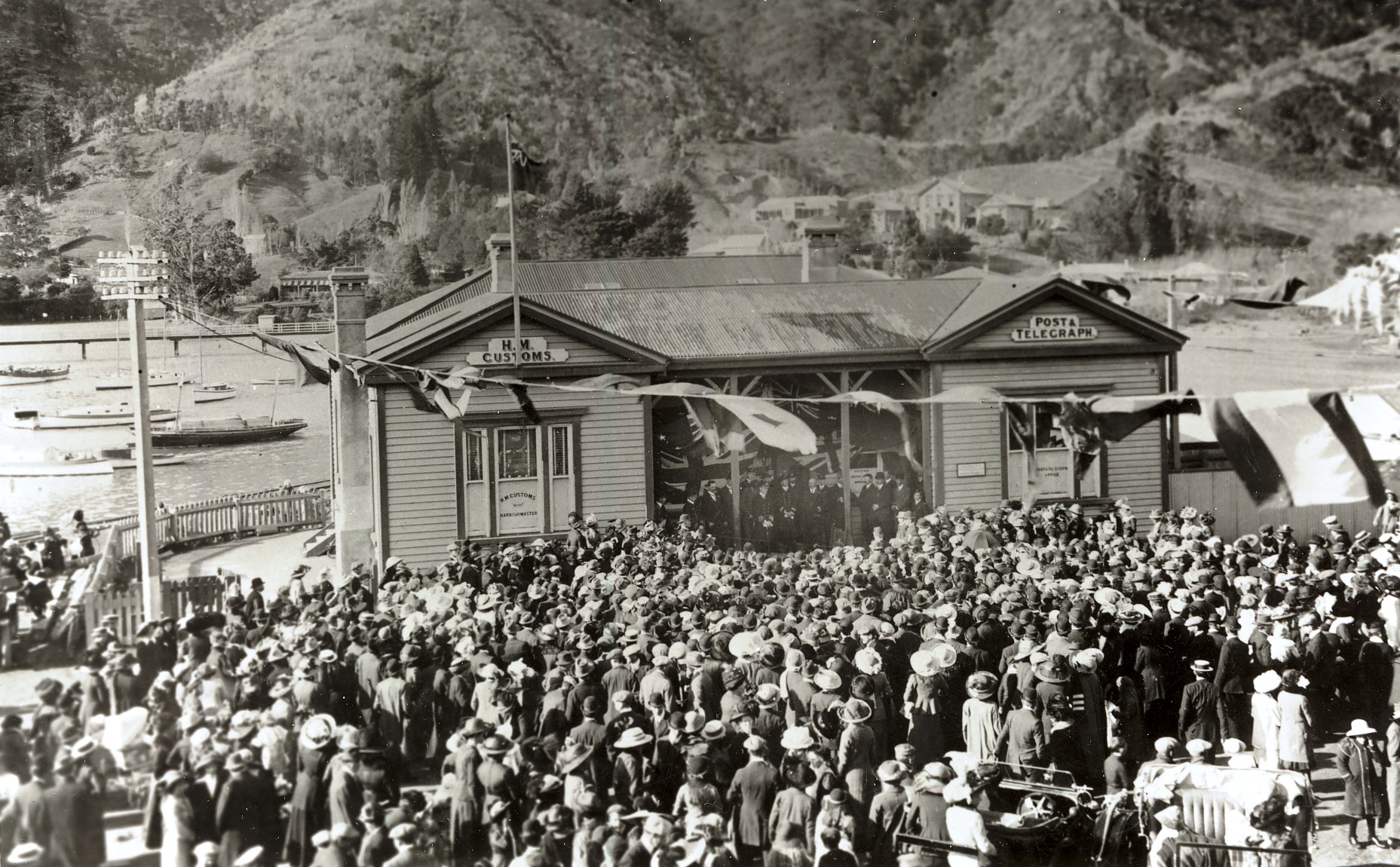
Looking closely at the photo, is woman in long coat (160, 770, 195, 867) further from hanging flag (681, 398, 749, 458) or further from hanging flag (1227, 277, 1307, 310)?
hanging flag (1227, 277, 1307, 310)

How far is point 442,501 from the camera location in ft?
43.5

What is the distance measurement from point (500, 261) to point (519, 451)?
9.26 meters

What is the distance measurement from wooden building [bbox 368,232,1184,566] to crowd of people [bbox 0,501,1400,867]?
1373mm

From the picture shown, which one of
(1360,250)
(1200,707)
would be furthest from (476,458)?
(1360,250)

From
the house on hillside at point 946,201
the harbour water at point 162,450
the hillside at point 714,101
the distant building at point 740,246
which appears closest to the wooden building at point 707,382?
the harbour water at point 162,450

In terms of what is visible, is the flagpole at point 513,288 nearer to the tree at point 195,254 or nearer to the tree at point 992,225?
the tree at point 195,254

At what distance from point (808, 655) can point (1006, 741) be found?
5.82 ft

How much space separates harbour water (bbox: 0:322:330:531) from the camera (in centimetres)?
1180

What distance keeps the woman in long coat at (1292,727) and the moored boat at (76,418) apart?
466 inches

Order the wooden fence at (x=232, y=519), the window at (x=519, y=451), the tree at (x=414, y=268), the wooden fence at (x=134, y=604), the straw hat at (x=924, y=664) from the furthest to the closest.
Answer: the tree at (x=414, y=268), the window at (x=519, y=451), the wooden fence at (x=232, y=519), the wooden fence at (x=134, y=604), the straw hat at (x=924, y=664)

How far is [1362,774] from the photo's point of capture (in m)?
8.46

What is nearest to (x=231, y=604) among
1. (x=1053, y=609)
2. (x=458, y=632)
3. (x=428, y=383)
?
(x=458, y=632)

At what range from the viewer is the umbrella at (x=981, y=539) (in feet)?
44.1

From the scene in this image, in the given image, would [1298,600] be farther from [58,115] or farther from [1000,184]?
[1000,184]
